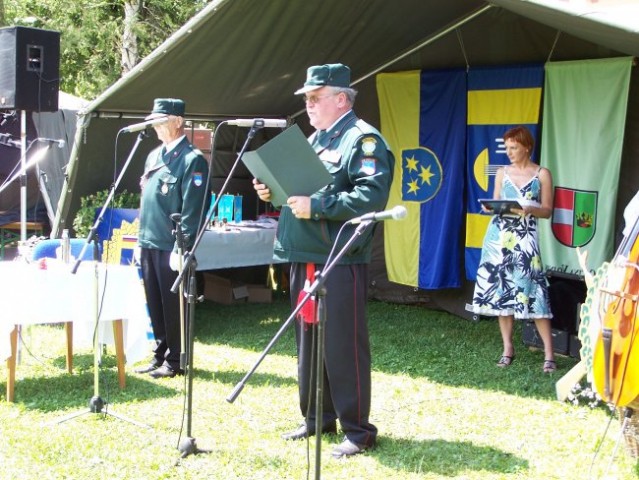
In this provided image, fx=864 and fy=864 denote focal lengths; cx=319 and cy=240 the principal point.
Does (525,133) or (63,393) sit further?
(525,133)

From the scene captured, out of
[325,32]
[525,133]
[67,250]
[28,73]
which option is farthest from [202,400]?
[28,73]

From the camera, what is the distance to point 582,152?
21.0 feet

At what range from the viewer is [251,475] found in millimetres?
3850

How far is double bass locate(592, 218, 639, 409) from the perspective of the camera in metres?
3.27

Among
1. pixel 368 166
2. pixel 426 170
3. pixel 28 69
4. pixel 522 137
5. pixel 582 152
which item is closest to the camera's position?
pixel 368 166

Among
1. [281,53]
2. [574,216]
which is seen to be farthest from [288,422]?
[281,53]

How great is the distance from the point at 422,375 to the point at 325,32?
2783 mm

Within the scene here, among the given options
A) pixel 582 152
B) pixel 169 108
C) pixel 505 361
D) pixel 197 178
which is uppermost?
pixel 169 108

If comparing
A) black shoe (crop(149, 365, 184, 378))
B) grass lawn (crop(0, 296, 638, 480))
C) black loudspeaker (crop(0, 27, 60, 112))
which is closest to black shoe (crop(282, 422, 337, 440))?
grass lawn (crop(0, 296, 638, 480))

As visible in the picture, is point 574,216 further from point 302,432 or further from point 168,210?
point 302,432

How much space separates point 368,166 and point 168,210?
6.88 feet

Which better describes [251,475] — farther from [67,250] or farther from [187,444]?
[67,250]

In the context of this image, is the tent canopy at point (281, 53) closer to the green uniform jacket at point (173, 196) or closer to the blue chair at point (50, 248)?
the green uniform jacket at point (173, 196)

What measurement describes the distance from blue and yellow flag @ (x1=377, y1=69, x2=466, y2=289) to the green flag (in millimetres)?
1001
